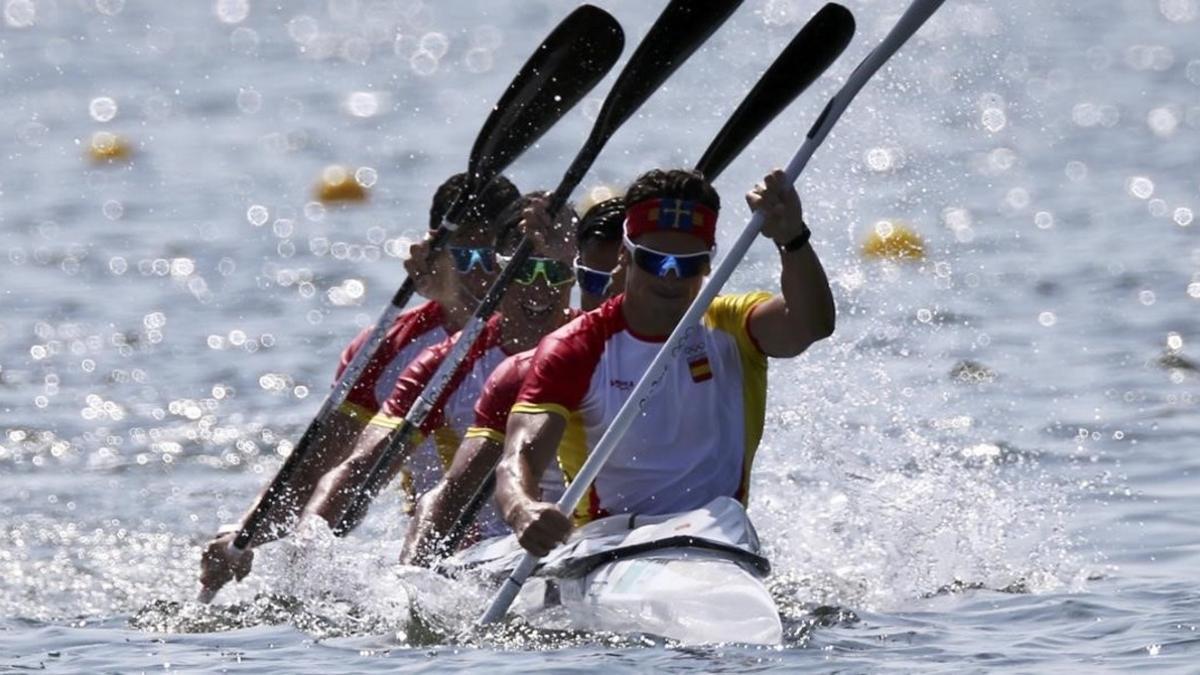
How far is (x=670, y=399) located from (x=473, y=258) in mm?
1758

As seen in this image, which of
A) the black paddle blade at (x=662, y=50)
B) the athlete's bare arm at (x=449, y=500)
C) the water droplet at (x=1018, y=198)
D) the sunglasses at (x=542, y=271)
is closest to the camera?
the athlete's bare arm at (x=449, y=500)

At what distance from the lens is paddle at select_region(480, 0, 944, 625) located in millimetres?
7520

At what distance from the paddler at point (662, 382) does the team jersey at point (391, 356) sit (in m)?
1.81

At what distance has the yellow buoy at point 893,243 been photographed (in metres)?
18.0

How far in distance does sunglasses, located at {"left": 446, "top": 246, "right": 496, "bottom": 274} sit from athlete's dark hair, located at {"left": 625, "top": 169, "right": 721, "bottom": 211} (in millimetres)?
1606

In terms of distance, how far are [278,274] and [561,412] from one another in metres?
11.5

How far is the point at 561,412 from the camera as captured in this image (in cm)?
795

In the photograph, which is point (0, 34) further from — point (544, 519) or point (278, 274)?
point (544, 519)

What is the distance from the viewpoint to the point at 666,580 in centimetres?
748

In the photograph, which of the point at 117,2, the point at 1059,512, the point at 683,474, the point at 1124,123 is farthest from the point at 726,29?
the point at 683,474

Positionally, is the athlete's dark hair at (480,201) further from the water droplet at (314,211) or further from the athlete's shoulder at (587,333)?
the water droplet at (314,211)

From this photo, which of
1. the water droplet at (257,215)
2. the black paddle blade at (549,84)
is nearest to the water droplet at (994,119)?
the water droplet at (257,215)

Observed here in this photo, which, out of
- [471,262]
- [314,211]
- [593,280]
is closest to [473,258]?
[471,262]

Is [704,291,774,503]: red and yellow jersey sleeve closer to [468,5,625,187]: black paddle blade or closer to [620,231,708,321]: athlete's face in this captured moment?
[620,231,708,321]: athlete's face
